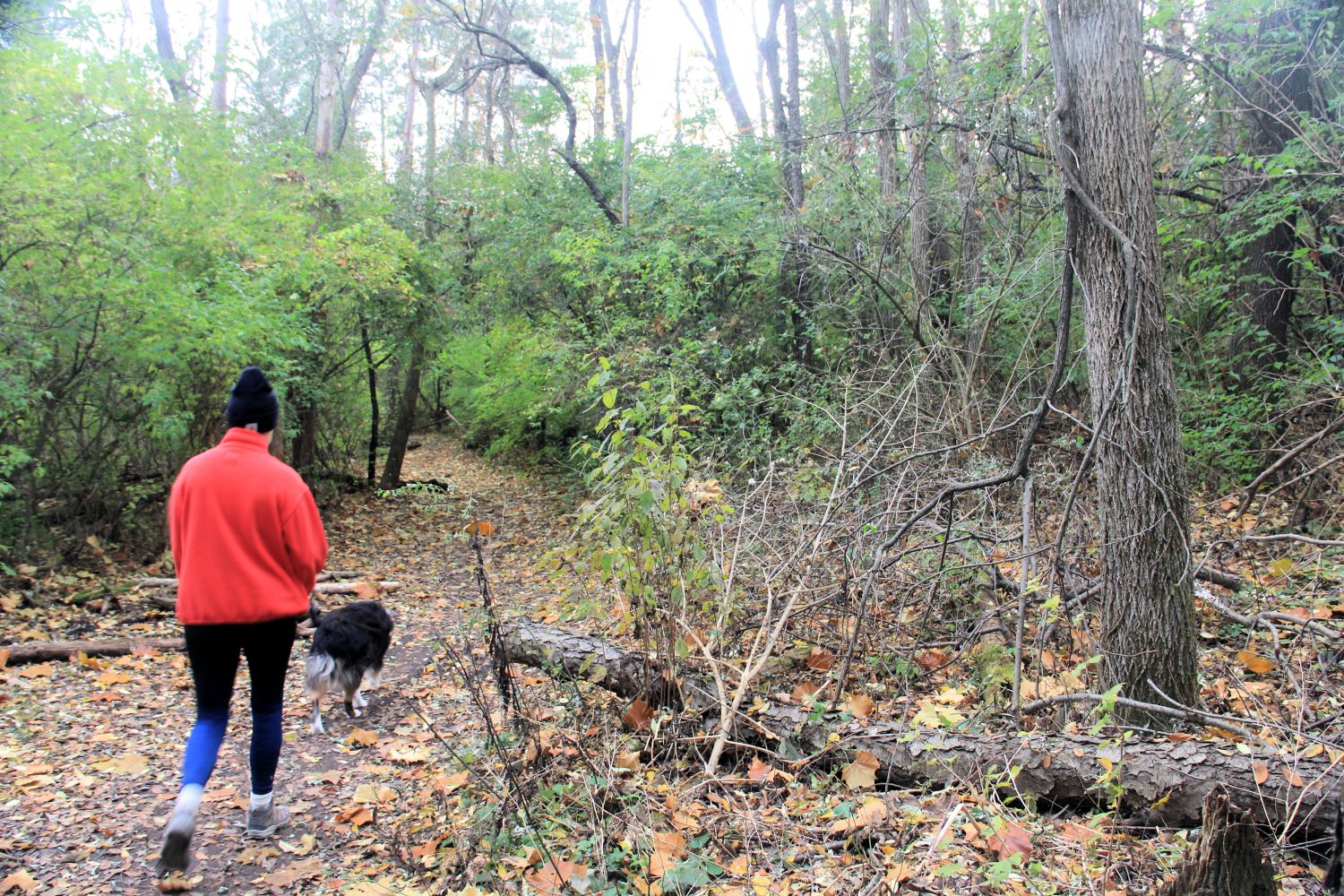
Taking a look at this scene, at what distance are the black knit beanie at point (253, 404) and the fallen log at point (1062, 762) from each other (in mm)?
1700

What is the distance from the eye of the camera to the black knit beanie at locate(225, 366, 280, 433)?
3.74m

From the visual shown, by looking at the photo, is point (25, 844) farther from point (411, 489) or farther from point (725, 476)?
point (725, 476)

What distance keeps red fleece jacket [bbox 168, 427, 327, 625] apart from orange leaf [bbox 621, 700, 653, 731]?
1950 mm

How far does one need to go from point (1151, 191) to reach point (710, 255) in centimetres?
925

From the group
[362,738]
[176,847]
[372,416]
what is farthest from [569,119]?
[176,847]

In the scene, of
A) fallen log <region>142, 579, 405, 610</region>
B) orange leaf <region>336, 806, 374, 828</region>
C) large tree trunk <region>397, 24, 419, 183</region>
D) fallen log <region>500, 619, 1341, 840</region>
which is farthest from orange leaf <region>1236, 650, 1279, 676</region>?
large tree trunk <region>397, 24, 419, 183</region>

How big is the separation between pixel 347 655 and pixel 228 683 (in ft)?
7.09

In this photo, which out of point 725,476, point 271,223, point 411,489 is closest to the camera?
point 411,489

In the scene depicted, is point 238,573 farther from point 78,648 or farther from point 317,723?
point 78,648

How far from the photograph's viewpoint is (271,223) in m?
11.8

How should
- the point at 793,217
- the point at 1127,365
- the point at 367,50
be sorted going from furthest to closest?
1. the point at 367,50
2. the point at 793,217
3. the point at 1127,365

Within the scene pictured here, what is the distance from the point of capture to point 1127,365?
398 centimetres

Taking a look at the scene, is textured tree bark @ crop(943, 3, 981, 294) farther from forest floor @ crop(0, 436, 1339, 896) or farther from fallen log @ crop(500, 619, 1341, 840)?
fallen log @ crop(500, 619, 1341, 840)

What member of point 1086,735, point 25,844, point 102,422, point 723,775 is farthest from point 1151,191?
point 102,422
